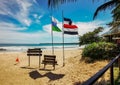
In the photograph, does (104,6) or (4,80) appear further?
(4,80)

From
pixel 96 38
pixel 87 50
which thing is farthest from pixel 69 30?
pixel 96 38

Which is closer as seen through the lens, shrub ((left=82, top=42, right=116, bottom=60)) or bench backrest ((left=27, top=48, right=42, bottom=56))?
shrub ((left=82, top=42, right=116, bottom=60))

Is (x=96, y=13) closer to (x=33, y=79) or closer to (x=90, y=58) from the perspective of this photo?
(x=33, y=79)

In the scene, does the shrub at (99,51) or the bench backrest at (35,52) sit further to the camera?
the bench backrest at (35,52)

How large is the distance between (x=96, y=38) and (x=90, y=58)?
17.6m

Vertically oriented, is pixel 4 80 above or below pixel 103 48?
below

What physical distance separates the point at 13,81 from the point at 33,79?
3.31 feet

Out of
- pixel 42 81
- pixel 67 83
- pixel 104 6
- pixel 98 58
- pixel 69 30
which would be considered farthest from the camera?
pixel 69 30

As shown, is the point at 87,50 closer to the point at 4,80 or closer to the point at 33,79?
the point at 33,79

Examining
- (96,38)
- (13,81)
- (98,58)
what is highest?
(96,38)

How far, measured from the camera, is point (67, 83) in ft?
28.2

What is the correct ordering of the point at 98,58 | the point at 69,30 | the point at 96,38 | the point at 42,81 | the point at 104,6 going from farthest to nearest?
the point at 96,38
the point at 69,30
the point at 98,58
the point at 42,81
the point at 104,6

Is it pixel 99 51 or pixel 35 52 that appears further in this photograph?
pixel 35 52

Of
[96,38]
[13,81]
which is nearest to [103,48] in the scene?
[13,81]
